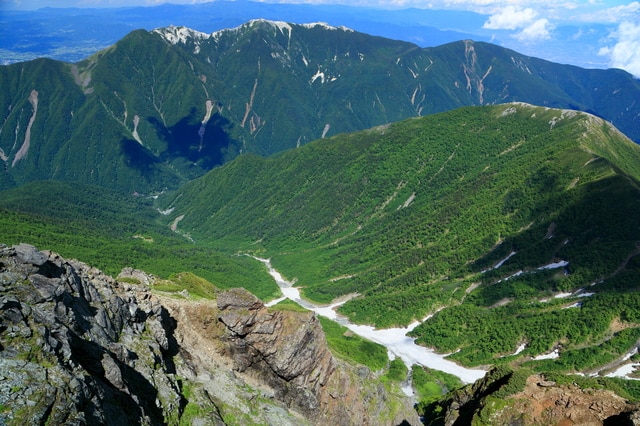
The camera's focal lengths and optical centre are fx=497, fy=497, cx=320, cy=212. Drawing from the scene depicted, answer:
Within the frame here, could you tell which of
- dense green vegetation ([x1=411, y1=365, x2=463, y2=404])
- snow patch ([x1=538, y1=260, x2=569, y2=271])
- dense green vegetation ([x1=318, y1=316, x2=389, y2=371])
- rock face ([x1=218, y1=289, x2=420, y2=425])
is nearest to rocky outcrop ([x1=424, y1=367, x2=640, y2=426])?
rock face ([x1=218, y1=289, x2=420, y2=425])

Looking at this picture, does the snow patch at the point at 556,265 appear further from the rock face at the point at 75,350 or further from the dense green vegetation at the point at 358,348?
the rock face at the point at 75,350

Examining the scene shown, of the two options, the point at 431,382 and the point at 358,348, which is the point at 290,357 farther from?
the point at 358,348

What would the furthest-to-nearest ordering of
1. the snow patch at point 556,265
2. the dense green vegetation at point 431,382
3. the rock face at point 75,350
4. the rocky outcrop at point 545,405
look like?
the snow patch at point 556,265, the dense green vegetation at point 431,382, the rocky outcrop at point 545,405, the rock face at point 75,350

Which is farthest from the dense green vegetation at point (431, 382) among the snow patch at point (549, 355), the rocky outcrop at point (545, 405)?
the rocky outcrop at point (545, 405)

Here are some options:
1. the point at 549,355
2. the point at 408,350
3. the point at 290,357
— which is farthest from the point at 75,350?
the point at 549,355

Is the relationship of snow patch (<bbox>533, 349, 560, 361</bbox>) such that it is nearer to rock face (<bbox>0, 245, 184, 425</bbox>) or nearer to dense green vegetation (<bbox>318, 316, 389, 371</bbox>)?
dense green vegetation (<bbox>318, 316, 389, 371</bbox>)

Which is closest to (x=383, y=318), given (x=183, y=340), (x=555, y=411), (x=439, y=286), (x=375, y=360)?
(x=439, y=286)
